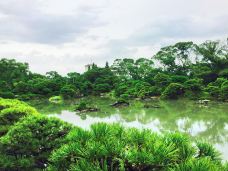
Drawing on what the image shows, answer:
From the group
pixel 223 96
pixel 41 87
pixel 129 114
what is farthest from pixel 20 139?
pixel 41 87

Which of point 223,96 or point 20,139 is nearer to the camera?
point 20,139

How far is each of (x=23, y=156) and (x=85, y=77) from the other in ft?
149

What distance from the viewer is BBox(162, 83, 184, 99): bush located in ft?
107

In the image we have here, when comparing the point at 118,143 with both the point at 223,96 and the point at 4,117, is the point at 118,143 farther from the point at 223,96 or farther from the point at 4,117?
the point at 223,96

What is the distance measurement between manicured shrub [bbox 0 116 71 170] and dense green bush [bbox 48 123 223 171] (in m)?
2.42

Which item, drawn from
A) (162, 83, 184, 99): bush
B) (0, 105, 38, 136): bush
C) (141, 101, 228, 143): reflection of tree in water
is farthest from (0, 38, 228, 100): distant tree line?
(0, 105, 38, 136): bush

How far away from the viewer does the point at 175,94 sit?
1320 inches

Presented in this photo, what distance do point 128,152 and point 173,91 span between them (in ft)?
97.6

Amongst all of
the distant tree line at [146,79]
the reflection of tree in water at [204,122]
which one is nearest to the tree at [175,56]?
the distant tree line at [146,79]

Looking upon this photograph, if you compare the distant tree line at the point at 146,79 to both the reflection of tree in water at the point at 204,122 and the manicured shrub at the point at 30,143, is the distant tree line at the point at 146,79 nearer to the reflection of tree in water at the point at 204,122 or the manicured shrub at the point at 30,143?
the reflection of tree in water at the point at 204,122

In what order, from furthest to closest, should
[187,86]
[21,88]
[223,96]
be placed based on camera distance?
[21,88] < [187,86] < [223,96]

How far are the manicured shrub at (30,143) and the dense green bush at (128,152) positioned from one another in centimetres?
242

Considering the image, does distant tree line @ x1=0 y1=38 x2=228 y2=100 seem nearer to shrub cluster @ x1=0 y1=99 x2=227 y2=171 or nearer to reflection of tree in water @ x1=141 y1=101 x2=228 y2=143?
reflection of tree in water @ x1=141 y1=101 x2=228 y2=143

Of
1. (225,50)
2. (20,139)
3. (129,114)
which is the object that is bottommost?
(129,114)
